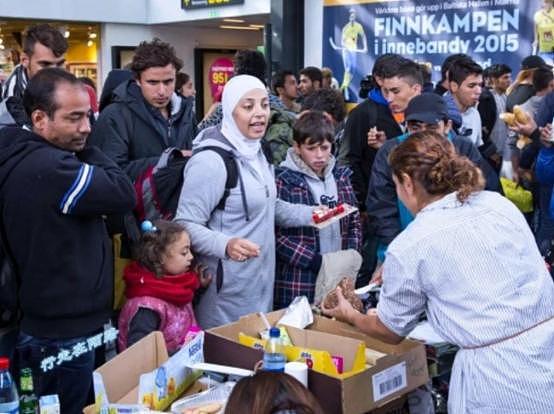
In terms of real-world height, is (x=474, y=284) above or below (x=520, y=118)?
below

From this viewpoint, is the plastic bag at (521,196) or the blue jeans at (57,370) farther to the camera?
the plastic bag at (521,196)

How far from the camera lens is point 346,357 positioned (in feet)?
8.72

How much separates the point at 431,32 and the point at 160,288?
7.75 meters

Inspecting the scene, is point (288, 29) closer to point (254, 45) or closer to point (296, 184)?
point (254, 45)

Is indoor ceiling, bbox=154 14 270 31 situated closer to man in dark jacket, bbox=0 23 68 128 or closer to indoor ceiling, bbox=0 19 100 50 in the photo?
indoor ceiling, bbox=0 19 100 50

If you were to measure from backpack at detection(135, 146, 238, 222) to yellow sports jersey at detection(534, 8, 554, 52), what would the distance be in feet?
20.6

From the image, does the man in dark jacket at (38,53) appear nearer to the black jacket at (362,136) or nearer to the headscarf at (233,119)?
the headscarf at (233,119)

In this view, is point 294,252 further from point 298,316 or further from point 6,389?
point 6,389

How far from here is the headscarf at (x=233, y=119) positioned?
130 inches

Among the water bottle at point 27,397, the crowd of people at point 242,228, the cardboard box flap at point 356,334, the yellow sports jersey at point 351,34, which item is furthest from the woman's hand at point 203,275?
the yellow sports jersey at point 351,34

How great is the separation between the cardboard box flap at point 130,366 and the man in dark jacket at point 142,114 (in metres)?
1.10

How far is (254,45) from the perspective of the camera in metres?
16.8

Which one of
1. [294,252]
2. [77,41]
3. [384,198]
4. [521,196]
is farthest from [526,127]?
[77,41]

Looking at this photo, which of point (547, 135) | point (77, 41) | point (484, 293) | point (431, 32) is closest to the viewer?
point (484, 293)
